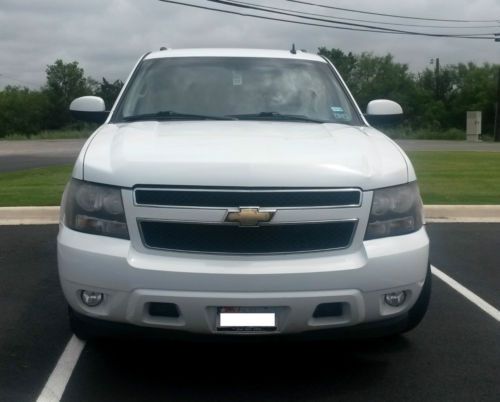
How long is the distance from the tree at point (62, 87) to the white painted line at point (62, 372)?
311 ft

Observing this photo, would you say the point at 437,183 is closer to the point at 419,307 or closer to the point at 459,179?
the point at 459,179

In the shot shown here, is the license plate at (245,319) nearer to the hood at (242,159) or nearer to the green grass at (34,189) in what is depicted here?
the hood at (242,159)

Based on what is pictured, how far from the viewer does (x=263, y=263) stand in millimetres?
3859

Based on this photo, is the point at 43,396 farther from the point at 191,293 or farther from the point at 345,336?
the point at 345,336

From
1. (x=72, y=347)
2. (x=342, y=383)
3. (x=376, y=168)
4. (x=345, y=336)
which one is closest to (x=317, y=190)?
(x=376, y=168)

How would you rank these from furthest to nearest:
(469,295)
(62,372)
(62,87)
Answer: (62,87)
(469,295)
(62,372)

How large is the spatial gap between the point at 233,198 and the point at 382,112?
2.55 meters

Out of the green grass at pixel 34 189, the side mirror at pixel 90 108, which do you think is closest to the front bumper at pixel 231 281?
the side mirror at pixel 90 108

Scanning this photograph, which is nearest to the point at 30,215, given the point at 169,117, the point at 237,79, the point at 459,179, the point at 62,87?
the point at 237,79

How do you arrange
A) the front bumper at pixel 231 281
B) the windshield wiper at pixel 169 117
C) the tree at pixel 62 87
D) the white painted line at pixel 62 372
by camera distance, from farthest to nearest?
the tree at pixel 62 87 → the windshield wiper at pixel 169 117 → the white painted line at pixel 62 372 → the front bumper at pixel 231 281

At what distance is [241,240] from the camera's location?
12.7 feet

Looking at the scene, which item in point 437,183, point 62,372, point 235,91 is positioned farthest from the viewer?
point 437,183

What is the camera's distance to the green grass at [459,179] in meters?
11.2

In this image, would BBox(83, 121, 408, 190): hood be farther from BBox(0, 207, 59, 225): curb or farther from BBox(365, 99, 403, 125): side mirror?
BBox(0, 207, 59, 225): curb
